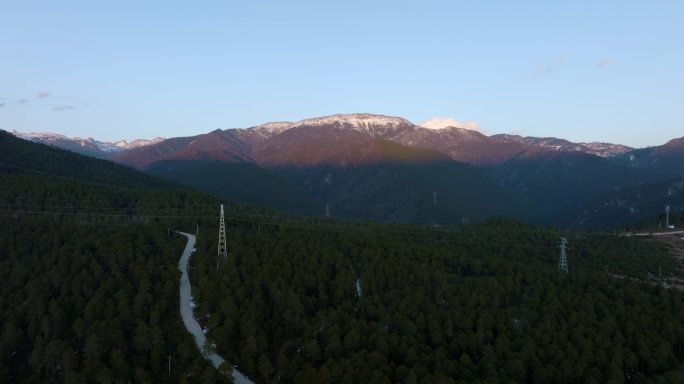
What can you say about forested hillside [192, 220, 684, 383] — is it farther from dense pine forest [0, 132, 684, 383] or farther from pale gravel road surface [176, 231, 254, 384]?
pale gravel road surface [176, 231, 254, 384]

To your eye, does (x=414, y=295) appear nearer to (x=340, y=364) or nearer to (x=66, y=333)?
(x=340, y=364)

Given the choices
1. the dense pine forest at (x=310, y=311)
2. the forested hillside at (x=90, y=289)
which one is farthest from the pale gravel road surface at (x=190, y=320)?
the forested hillside at (x=90, y=289)

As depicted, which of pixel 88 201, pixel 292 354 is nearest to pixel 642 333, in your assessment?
pixel 292 354

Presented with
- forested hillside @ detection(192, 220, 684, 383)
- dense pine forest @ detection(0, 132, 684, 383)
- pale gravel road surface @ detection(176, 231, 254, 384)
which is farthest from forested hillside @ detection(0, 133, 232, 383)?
forested hillside @ detection(192, 220, 684, 383)

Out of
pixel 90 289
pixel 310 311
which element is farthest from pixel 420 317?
pixel 90 289

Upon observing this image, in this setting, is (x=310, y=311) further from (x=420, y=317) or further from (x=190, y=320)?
(x=190, y=320)
